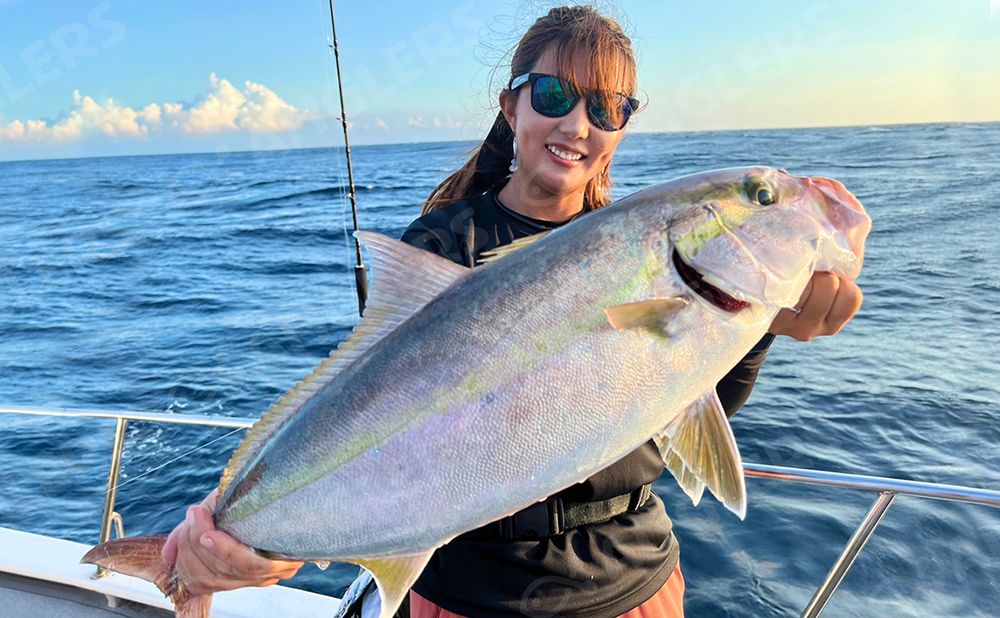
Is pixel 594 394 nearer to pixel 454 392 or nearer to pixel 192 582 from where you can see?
pixel 454 392

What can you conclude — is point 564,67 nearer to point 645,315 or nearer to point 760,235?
point 760,235

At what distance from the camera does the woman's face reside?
252cm

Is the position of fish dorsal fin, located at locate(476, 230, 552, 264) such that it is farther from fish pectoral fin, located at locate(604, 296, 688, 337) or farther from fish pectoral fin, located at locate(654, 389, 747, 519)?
fish pectoral fin, located at locate(654, 389, 747, 519)

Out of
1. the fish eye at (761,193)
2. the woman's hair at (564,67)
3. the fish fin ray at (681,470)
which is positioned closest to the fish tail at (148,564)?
the fish fin ray at (681,470)

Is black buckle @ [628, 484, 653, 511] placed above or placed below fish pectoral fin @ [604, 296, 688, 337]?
below

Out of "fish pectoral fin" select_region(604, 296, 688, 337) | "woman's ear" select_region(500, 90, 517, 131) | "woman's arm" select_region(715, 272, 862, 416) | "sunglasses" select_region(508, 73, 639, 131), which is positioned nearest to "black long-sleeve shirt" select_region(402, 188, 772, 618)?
"woman's arm" select_region(715, 272, 862, 416)

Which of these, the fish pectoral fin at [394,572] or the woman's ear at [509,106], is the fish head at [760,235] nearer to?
the fish pectoral fin at [394,572]

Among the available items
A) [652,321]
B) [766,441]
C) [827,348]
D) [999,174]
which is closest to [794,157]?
[999,174]

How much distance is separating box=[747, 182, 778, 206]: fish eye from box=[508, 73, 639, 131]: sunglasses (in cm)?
95

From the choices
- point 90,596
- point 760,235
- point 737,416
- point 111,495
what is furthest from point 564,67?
point 737,416

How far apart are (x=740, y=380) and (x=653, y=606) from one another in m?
0.75

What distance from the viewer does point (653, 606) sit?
2.12 m

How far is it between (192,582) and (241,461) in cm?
37

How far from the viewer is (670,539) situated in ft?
7.45
